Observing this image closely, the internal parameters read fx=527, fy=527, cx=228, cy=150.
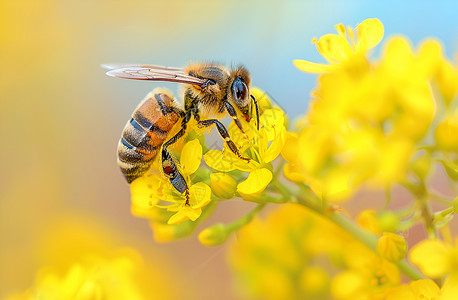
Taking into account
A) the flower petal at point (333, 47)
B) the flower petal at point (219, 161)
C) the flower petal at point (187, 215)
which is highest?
the flower petal at point (333, 47)

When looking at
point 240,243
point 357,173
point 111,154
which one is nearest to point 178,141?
point 240,243

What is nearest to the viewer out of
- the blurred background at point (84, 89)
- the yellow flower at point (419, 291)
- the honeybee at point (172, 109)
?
the yellow flower at point (419, 291)

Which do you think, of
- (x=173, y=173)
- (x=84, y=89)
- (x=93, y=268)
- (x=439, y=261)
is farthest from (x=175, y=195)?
(x=84, y=89)

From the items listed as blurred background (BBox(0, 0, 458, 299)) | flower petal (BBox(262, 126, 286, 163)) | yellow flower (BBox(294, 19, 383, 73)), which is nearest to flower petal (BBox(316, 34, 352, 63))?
yellow flower (BBox(294, 19, 383, 73))

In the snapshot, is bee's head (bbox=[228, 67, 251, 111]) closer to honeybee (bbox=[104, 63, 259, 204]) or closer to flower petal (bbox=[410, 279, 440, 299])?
honeybee (bbox=[104, 63, 259, 204])

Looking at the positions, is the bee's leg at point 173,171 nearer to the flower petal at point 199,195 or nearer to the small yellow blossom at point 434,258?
the flower petal at point 199,195

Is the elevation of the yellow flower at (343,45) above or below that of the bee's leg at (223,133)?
above

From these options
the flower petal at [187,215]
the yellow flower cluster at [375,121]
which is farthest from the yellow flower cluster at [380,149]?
the flower petal at [187,215]

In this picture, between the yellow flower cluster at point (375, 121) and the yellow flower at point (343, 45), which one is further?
the yellow flower at point (343, 45)
